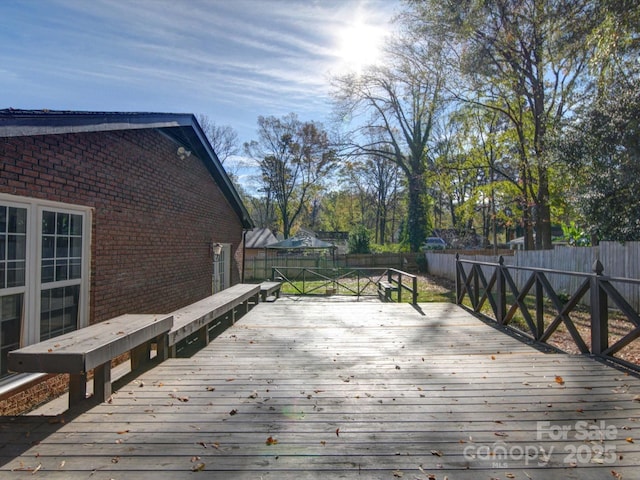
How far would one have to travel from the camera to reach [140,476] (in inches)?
78.9

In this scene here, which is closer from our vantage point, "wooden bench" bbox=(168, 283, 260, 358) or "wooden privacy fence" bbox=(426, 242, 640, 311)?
"wooden bench" bbox=(168, 283, 260, 358)

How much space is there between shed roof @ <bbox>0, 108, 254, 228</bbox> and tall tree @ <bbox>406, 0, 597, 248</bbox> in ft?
33.2

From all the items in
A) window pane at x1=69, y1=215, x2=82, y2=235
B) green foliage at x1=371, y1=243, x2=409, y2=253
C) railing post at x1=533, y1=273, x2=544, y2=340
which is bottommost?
railing post at x1=533, y1=273, x2=544, y2=340

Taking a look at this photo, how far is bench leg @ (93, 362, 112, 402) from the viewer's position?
2.90m

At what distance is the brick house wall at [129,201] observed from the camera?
378 cm

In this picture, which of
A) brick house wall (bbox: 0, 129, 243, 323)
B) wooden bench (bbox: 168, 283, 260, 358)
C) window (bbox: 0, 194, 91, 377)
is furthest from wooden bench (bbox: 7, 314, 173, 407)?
brick house wall (bbox: 0, 129, 243, 323)

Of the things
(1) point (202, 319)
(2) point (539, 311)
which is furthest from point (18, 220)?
(2) point (539, 311)

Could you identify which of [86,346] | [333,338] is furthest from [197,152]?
[86,346]

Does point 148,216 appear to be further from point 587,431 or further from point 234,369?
point 587,431

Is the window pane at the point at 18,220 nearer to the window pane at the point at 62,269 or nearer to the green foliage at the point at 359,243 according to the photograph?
the window pane at the point at 62,269

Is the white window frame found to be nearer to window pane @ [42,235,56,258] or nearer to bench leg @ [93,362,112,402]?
window pane @ [42,235,56,258]

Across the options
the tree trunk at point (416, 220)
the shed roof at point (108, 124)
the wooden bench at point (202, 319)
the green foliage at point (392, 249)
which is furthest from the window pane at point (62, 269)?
the green foliage at point (392, 249)

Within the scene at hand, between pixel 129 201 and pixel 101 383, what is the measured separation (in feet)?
10.6

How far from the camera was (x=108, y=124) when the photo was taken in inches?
176
